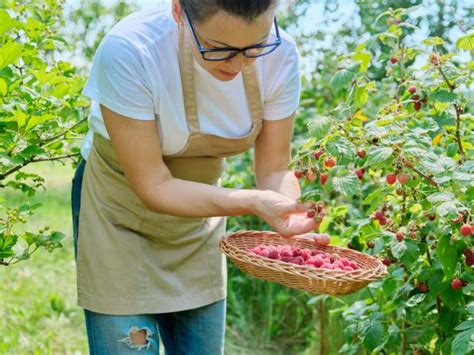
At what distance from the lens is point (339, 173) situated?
7.09ft

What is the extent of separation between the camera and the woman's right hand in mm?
2186

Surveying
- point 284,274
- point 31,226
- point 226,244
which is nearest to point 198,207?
point 226,244

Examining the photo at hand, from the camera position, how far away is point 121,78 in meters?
2.20

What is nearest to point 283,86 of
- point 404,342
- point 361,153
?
point 361,153

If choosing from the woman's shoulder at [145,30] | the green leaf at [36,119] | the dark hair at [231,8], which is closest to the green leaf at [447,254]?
the dark hair at [231,8]

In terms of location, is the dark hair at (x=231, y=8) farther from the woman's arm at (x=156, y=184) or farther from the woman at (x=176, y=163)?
the woman's arm at (x=156, y=184)

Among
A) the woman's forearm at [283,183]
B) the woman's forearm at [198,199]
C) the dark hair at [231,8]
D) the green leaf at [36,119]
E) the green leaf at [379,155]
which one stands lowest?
the woman's forearm at [283,183]

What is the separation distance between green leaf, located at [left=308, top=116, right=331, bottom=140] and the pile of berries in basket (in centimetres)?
32

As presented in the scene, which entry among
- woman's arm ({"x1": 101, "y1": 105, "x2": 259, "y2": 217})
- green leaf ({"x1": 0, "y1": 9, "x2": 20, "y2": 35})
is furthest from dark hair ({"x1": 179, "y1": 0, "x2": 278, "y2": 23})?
green leaf ({"x1": 0, "y1": 9, "x2": 20, "y2": 35})

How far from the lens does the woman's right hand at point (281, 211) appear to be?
7.17ft

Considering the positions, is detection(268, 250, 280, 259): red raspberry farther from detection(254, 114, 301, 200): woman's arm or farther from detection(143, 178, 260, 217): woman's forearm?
detection(254, 114, 301, 200): woman's arm

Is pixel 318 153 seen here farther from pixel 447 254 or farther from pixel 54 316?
pixel 54 316

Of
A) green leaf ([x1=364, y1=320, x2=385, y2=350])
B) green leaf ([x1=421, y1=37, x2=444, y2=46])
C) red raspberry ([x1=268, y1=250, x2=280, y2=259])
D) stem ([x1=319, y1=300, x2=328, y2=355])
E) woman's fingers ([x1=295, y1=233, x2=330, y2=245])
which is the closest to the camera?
red raspberry ([x1=268, y1=250, x2=280, y2=259])

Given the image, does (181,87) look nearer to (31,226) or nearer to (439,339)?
(439,339)
